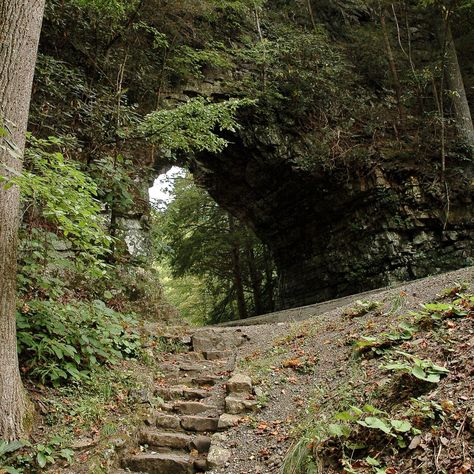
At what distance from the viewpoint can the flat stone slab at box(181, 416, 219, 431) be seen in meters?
3.92

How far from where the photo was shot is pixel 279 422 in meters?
3.49

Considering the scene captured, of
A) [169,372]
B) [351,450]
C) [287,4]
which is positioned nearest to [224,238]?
[287,4]

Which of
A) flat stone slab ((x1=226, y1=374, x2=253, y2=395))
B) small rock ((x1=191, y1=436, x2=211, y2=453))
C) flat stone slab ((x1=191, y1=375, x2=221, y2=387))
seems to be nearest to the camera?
small rock ((x1=191, y1=436, x2=211, y2=453))

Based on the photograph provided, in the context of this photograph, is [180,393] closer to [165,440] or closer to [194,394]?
[194,394]

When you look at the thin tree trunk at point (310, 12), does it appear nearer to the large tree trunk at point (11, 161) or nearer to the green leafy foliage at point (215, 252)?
the green leafy foliage at point (215, 252)

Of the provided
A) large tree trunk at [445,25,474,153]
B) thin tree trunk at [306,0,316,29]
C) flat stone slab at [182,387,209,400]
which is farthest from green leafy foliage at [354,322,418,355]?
thin tree trunk at [306,0,316,29]

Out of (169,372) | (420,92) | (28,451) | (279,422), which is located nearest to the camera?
(28,451)

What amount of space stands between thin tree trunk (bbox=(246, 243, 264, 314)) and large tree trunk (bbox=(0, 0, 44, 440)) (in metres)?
12.6

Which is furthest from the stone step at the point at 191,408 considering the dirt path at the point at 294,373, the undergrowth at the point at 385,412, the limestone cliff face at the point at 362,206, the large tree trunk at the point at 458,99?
the large tree trunk at the point at 458,99

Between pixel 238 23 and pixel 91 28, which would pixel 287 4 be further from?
pixel 91 28

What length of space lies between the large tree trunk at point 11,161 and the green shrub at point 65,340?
23.4 inches

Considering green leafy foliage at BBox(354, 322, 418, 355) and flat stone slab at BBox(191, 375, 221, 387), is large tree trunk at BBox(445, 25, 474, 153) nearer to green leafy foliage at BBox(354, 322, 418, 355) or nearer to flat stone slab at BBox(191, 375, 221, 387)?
green leafy foliage at BBox(354, 322, 418, 355)

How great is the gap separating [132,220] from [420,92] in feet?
33.4

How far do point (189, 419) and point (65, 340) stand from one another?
5.12 feet
